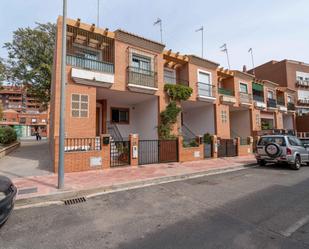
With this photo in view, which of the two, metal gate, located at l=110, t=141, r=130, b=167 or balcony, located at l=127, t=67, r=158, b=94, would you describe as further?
balcony, located at l=127, t=67, r=158, b=94

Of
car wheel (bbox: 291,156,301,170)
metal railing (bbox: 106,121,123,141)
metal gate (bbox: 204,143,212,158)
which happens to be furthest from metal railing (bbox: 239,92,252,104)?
metal railing (bbox: 106,121,123,141)

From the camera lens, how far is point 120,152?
11125 mm

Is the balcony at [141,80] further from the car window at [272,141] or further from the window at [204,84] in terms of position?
the car window at [272,141]

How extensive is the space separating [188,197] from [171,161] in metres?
6.62

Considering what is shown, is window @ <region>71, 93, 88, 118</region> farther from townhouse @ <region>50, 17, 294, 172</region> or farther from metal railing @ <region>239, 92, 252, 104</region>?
metal railing @ <region>239, 92, 252, 104</region>

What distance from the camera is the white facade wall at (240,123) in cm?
2228

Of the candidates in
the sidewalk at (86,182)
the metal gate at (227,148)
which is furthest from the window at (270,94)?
the sidewalk at (86,182)

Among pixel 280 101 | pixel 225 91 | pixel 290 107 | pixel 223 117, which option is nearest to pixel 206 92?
pixel 223 117

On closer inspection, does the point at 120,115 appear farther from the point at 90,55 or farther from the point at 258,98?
the point at 258,98

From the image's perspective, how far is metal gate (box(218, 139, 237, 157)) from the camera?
621 inches

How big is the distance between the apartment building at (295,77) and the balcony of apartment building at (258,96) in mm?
12476

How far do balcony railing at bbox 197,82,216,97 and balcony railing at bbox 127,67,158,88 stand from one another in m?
4.80

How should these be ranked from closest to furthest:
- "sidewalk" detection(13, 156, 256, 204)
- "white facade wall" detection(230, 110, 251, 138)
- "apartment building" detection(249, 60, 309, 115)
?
"sidewalk" detection(13, 156, 256, 204) < "white facade wall" detection(230, 110, 251, 138) < "apartment building" detection(249, 60, 309, 115)

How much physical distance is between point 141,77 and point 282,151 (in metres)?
9.55
